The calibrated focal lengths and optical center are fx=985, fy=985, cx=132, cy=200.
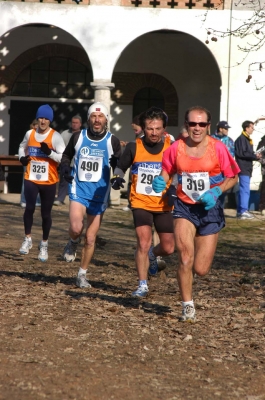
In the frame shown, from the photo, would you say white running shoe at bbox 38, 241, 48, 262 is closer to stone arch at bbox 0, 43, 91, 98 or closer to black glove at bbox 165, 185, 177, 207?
black glove at bbox 165, 185, 177, 207

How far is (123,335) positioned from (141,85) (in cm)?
1836

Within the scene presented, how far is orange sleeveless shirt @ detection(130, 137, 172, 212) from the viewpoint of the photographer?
9789 millimetres

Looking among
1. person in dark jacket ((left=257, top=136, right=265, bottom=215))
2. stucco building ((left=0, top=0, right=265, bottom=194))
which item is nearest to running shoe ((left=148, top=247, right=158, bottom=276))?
person in dark jacket ((left=257, top=136, right=265, bottom=215))

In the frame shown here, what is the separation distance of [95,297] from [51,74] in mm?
16917

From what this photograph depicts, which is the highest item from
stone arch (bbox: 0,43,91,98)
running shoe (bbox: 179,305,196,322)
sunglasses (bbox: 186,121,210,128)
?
stone arch (bbox: 0,43,91,98)

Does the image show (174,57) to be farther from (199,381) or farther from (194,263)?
(199,381)

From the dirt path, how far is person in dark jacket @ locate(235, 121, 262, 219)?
7076 millimetres

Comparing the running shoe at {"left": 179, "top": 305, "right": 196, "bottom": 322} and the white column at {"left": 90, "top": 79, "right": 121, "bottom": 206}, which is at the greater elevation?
the white column at {"left": 90, "top": 79, "right": 121, "bottom": 206}

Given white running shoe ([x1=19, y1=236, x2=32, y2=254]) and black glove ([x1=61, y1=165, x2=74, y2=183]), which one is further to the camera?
white running shoe ([x1=19, y1=236, x2=32, y2=254])

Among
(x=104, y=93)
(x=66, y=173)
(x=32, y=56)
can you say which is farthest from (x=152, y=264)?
(x=32, y=56)

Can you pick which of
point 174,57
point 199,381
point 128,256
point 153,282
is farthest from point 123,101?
point 199,381

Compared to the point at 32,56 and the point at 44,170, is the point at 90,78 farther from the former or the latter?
the point at 44,170

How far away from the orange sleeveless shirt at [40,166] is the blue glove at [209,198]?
4.51 meters

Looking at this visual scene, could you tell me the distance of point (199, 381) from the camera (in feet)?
21.5
